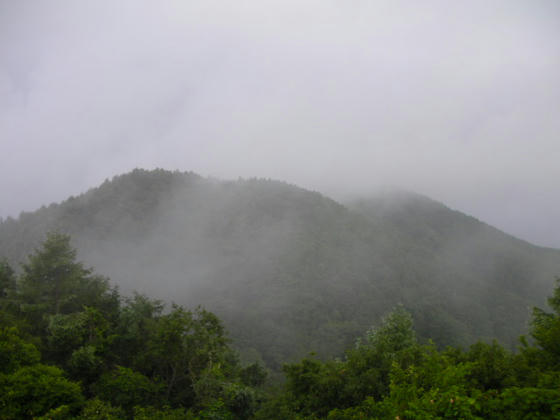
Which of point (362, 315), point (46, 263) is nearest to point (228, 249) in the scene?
point (362, 315)

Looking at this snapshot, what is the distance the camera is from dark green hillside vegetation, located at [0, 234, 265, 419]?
43.2 ft

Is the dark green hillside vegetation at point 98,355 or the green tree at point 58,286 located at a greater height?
the green tree at point 58,286

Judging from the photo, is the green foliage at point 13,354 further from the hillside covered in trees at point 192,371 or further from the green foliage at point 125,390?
the green foliage at point 125,390

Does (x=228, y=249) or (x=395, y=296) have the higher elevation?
(x=228, y=249)

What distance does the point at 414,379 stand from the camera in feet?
41.5

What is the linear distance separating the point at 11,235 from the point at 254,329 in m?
120

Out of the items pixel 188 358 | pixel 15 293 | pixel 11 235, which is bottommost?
pixel 188 358

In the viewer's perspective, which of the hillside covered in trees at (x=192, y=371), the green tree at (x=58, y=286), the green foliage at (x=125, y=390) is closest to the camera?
the hillside covered in trees at (x=192, y=371)

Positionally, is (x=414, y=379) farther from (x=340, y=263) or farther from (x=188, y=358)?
(x=340, y=263)

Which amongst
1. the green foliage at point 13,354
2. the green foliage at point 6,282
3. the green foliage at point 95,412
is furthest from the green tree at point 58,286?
the green foliage at point 95,412

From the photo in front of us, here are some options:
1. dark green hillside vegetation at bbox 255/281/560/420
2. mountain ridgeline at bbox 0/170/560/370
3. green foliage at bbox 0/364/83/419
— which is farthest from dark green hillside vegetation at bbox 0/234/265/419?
mountain ridgeline at bbox 0/170/560/370

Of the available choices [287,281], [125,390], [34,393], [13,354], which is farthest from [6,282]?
[287,281]

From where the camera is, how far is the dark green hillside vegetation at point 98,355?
43.2ft

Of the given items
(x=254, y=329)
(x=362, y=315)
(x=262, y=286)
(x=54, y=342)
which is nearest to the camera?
(x=54, y=342)
